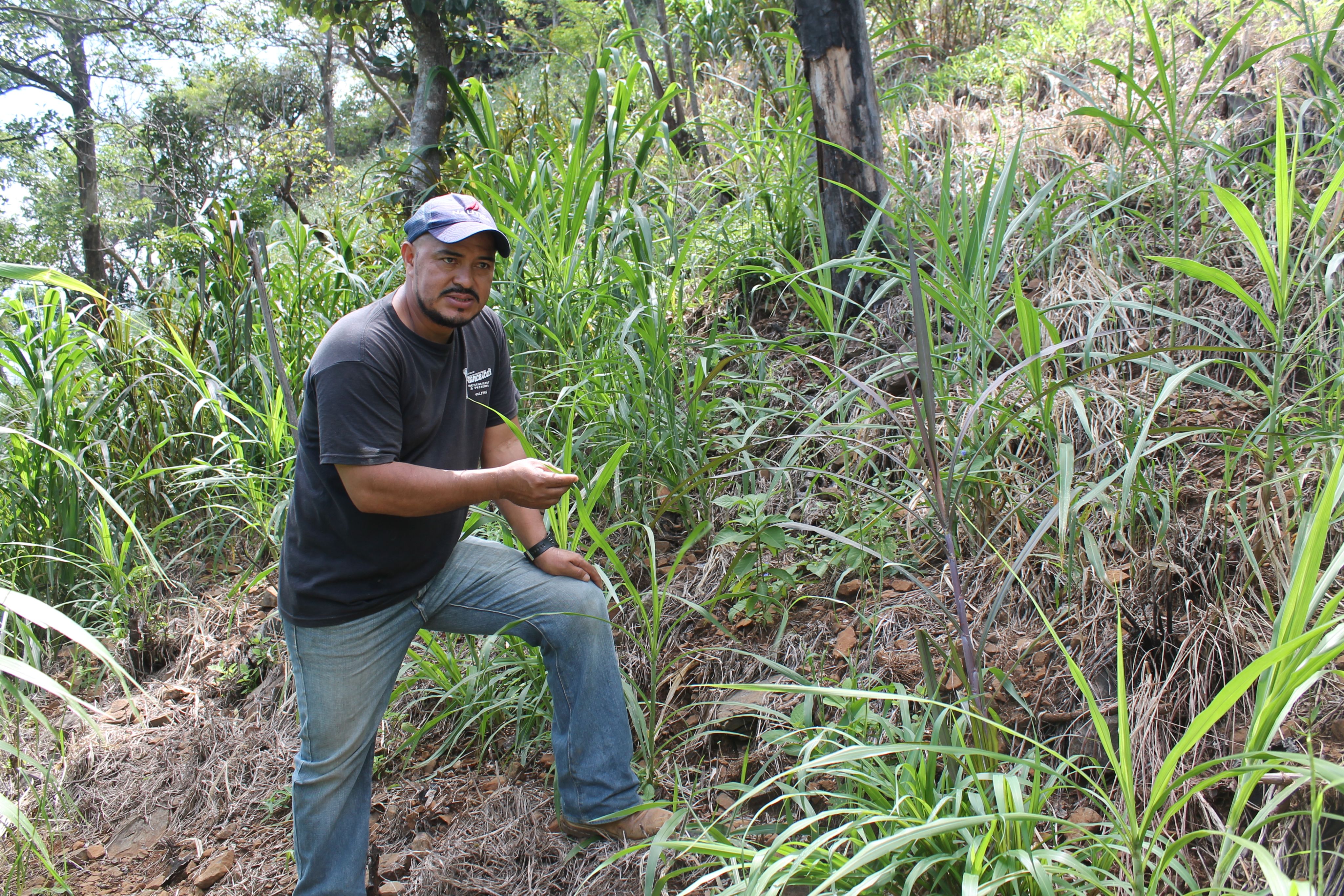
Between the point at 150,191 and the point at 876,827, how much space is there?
2381cm

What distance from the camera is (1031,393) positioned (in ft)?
6.73

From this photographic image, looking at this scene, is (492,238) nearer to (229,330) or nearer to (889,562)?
(889,562)

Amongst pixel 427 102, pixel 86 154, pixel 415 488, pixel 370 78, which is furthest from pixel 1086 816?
pixel 86 154

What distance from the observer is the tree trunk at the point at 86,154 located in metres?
12.4

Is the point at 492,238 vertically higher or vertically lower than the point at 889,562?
higher

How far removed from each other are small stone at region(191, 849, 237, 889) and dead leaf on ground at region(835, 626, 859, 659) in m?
1.68

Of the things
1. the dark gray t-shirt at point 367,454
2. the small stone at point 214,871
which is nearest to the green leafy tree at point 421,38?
the dark gray t-shirt at point 367,454

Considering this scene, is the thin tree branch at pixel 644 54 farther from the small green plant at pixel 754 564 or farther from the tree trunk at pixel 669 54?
the small green plant at pixel 754 564

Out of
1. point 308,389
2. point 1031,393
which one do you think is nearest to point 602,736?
point 308,389

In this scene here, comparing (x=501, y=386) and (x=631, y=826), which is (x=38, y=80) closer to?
(x=501, y=386)

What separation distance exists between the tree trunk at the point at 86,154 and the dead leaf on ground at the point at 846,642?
12194mm

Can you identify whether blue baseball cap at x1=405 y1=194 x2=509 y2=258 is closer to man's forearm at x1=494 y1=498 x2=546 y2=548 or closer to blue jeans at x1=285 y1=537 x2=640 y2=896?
man's forearm at x1=494 y1=498 x2=546 y2=548

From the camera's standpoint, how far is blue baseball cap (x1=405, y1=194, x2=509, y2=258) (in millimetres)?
1851

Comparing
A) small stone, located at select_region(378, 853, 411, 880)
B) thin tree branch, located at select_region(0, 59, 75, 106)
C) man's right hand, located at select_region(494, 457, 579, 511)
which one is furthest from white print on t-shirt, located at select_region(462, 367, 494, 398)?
thin tree branch, located at select_region(0, 59, 75, 106)
